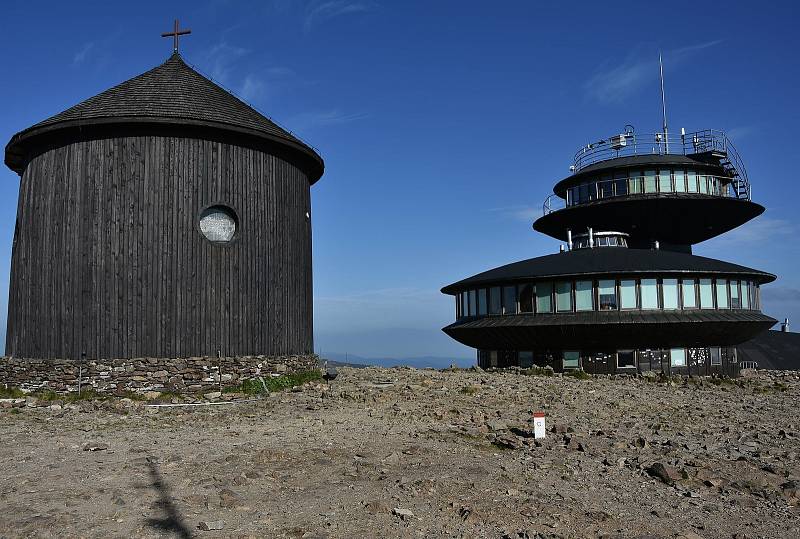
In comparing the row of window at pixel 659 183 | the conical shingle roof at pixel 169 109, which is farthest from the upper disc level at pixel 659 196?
the conical shingle roof at pixel 169 109

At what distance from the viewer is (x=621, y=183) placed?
41656mm

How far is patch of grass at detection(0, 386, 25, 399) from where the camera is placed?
19562mm

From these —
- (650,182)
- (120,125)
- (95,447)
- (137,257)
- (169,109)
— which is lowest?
(95,447)

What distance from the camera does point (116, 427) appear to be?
14.6 metres

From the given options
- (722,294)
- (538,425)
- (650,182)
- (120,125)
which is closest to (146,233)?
(120,125)

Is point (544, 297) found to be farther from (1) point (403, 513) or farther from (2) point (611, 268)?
(1) point (403, 513)

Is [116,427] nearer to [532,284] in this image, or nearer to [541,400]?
[541,400]

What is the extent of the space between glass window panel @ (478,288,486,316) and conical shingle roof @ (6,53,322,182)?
1061 centimetres

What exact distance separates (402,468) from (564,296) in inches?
742

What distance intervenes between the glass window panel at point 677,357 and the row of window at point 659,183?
16023 mm

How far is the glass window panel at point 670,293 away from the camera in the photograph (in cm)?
2742

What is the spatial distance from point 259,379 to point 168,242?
17.3ft

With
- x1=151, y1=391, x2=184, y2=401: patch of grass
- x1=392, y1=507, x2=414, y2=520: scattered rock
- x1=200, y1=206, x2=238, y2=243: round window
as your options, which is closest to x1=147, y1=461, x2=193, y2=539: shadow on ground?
x1=392, y1=507, x2=414, y2=520: scattered rock

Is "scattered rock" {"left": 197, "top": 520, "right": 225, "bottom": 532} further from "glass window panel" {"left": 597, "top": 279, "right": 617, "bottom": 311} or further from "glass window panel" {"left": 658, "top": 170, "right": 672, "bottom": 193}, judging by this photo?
"glass window panel" {"left": 658, "top": 170, "right": 672, "bottom": 193}
